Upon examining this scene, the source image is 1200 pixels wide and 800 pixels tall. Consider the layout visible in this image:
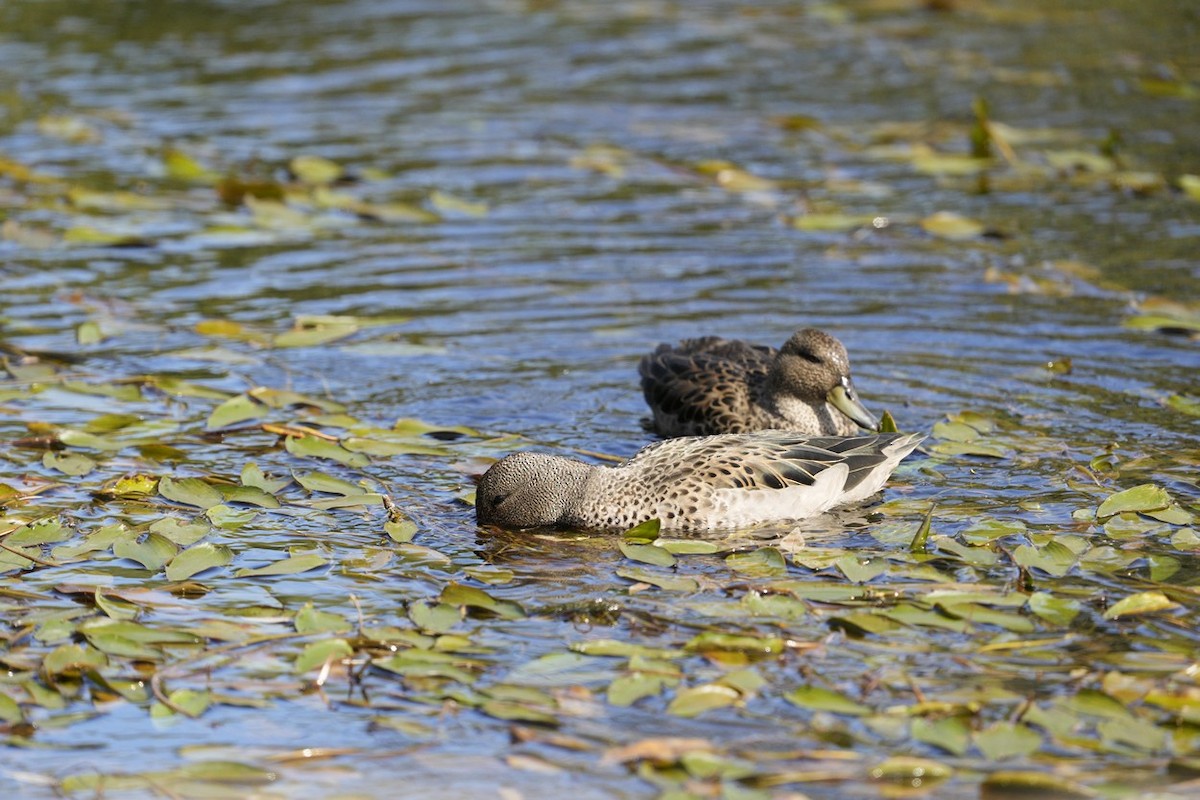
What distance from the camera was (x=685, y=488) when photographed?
7.98m

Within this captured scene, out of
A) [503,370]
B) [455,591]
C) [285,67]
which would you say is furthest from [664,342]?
[285,67]

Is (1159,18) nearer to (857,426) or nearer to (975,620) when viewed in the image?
(857,426)

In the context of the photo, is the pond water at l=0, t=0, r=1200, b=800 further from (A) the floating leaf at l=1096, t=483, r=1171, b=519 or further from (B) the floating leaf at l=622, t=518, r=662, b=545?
(B) the floating leaf at l=622, t=518, r=662, b=545

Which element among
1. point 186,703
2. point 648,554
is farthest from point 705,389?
point 186,703

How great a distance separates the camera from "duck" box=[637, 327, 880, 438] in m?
8.91

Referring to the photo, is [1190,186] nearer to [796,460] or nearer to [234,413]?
[796,460]

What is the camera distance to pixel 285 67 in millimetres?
18406

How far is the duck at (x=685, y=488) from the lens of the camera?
793cm

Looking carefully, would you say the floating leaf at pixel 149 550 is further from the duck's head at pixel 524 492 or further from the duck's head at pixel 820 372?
the duck's head at pixel 820 372

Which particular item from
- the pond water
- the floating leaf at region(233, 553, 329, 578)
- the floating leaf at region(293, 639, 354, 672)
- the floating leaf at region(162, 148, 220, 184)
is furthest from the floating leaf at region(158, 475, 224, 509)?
the floating leaf at region(162, 148, 220, 184)

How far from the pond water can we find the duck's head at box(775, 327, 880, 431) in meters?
0.46

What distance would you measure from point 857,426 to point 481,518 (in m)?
2.36

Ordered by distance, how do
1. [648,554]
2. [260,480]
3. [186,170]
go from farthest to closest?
→ [186,170], [260,480], [648,554]

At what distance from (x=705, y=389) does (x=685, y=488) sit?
4.52 ft
